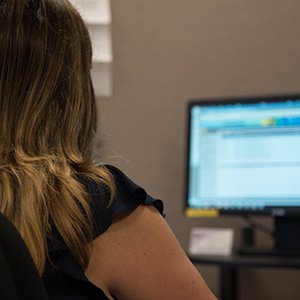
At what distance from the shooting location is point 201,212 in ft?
5.66

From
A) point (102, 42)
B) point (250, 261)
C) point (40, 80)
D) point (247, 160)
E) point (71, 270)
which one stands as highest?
point (102, 42)

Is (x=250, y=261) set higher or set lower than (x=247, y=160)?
lower

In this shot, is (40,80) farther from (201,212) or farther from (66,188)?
(201,212)

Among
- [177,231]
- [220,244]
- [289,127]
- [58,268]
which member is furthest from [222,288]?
[58,268]

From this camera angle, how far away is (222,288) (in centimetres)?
156

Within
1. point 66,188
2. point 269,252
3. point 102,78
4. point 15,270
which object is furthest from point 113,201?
point 102,78

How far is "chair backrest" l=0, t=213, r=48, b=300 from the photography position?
0.59 metres

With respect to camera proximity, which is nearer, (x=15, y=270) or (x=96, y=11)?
(x=15, y=270)

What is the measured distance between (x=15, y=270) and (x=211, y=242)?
3.75 ft

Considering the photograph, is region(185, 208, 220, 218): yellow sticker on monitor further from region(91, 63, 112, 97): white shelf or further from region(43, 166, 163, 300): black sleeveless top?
region(43, 166, 163, 300): black sleeveless top

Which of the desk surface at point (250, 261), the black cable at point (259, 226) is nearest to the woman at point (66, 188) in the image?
the desk surface at point (250, 261)

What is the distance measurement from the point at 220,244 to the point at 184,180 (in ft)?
0.70

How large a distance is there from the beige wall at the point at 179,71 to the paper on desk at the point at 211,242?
4.1 inches

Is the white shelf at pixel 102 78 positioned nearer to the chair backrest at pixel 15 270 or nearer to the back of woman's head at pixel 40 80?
the back of woman's head at pixel 40 80
